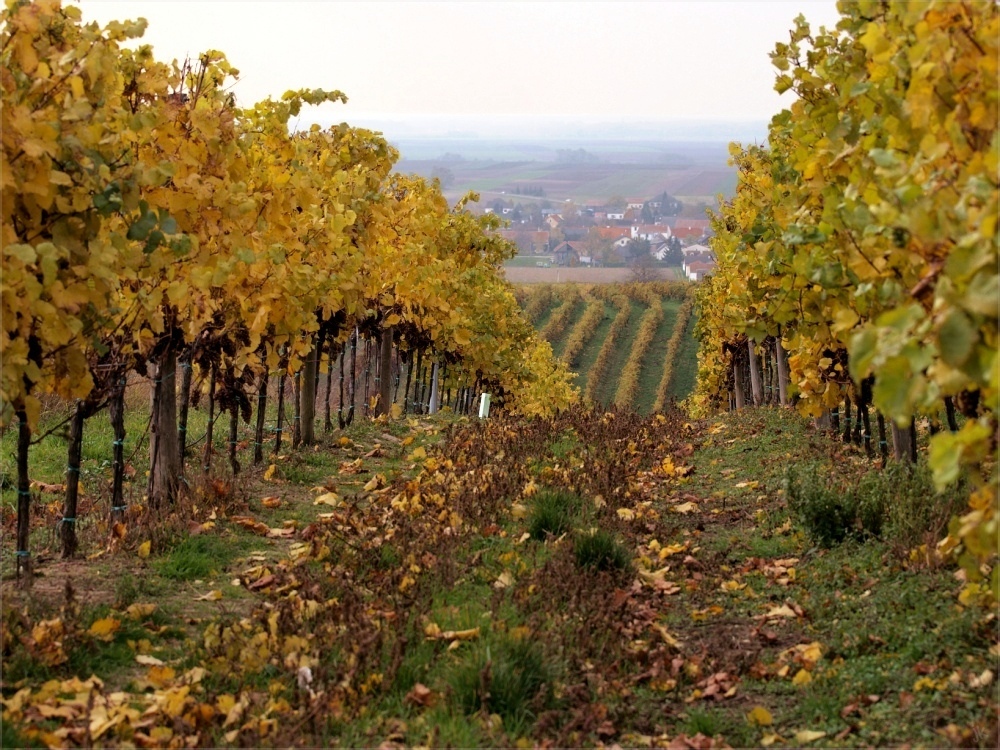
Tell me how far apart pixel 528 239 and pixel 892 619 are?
6451 inches

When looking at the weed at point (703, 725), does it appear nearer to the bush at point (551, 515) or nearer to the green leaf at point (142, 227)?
the bush at point (551, 515)

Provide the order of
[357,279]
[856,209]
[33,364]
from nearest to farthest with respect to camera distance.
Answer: [856,209]
[33,364]
[357,279]

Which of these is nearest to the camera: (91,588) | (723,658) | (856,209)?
(856,209)

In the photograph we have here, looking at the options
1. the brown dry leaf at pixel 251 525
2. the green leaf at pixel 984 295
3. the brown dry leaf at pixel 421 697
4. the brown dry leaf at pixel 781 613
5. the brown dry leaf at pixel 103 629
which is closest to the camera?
the green leaf at pixel 984 295

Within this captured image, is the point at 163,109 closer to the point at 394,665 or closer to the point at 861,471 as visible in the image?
the point at 394,665

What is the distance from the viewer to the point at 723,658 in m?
4.90

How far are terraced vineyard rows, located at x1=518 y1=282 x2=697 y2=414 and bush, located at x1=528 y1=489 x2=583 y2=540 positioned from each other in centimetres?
2818

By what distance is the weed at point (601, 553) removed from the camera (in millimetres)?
5918

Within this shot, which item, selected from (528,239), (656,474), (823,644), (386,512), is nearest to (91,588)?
(386,512)

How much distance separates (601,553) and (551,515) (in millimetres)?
883

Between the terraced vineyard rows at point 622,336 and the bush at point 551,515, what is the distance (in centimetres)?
2818

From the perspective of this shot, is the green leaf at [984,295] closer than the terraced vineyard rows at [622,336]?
Yes

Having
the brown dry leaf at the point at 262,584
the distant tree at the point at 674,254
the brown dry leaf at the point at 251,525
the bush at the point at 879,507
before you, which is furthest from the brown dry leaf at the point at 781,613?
the distant tree at the point at 674,254

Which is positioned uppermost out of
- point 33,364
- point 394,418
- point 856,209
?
point 856,209
